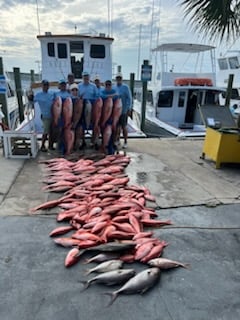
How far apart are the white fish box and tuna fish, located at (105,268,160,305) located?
457 cm

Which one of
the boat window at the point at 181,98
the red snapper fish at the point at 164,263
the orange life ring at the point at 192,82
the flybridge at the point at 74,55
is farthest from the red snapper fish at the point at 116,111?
the boat window at the point at 181,98

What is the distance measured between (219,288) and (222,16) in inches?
165

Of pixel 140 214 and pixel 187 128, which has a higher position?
pixel 140 214

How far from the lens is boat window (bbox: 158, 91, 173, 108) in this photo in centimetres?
1396

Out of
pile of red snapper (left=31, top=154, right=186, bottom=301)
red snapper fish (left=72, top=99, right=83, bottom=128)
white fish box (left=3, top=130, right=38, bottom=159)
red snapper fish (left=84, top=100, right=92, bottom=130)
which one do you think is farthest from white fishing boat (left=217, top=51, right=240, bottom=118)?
pile of red snapper (left=31, top=154, right=186, bottom=301)

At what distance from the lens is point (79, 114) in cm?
664

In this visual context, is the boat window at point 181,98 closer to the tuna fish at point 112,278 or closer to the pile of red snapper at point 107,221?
the pile of red snapper at point 107,221

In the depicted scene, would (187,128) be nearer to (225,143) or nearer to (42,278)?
(225,143)

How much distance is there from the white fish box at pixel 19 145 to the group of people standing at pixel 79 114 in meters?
0.49

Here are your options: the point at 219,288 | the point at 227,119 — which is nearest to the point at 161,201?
the point at 219,288

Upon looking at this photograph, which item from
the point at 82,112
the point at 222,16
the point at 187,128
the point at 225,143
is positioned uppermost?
the point at 222,16

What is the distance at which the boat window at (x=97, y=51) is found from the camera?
10969mm

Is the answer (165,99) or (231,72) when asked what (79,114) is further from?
(231,72)

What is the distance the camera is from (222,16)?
4867 mm
